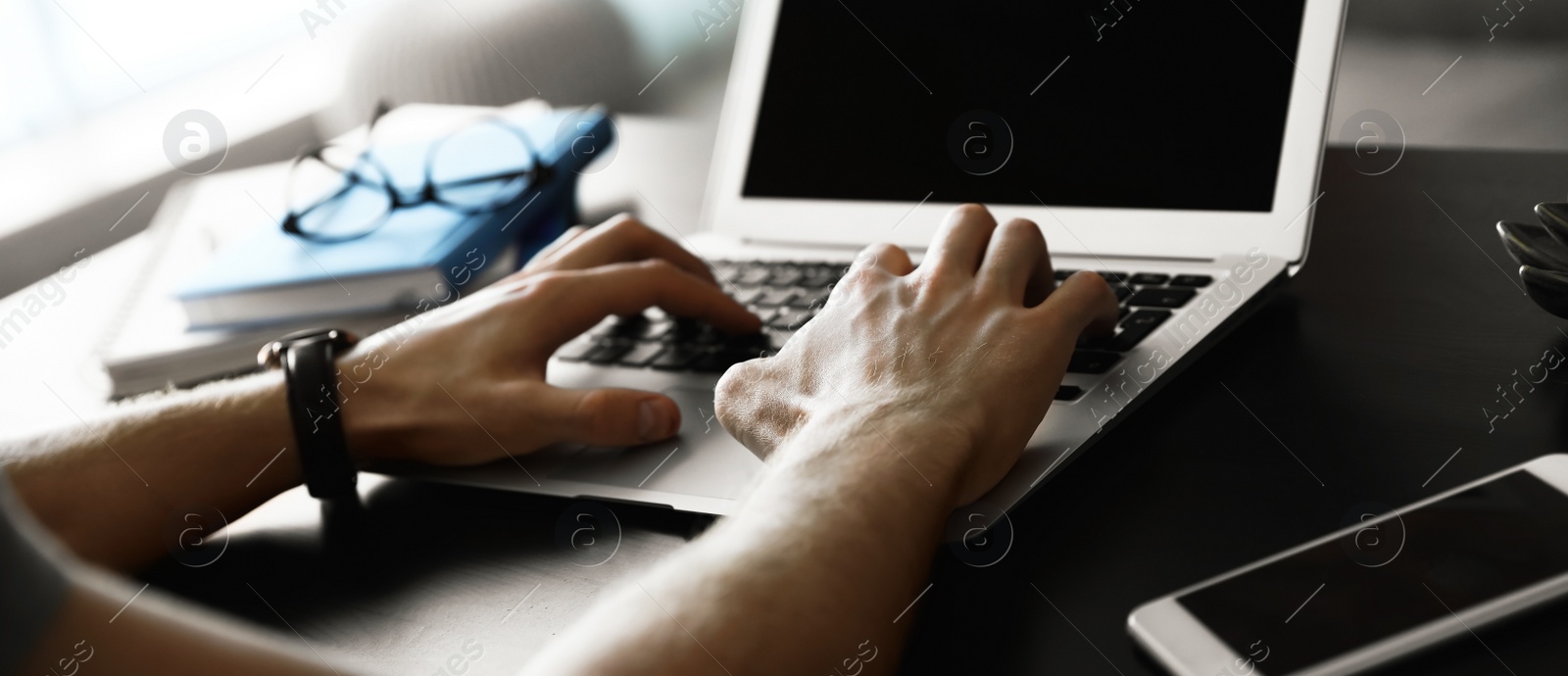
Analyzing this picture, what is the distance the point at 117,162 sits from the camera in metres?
1.61

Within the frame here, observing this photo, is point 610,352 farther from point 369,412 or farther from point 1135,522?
point 1135,522

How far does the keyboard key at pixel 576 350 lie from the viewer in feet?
2.63

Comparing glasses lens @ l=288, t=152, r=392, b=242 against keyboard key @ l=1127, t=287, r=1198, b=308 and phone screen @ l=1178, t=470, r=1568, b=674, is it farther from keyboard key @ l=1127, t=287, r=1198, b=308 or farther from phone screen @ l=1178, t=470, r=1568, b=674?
phone screen @ l=1178, t=470, r=1568, b=674

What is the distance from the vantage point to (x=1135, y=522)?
505mm

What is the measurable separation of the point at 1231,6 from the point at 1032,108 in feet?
0.53

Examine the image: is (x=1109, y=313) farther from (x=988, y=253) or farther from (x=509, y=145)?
(x=509, y=145)

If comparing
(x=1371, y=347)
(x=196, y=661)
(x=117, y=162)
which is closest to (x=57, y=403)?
(x=196, y=661)

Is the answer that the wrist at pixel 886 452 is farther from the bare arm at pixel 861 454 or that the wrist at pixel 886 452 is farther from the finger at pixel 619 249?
the finger at pixel 619 249

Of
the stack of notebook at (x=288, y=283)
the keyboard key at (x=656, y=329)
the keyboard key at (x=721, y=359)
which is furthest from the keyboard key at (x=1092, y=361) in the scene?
the stack of notebook at (x=288, y=283)

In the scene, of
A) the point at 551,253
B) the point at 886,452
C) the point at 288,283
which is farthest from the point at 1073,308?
the point at 288,283

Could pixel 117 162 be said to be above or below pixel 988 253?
below

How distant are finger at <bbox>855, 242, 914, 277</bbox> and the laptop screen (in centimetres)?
19

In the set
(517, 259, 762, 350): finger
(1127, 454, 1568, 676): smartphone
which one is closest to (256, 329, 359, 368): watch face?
(517, 259, 762, 350): finger

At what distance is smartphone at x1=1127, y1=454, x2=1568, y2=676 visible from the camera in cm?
37
